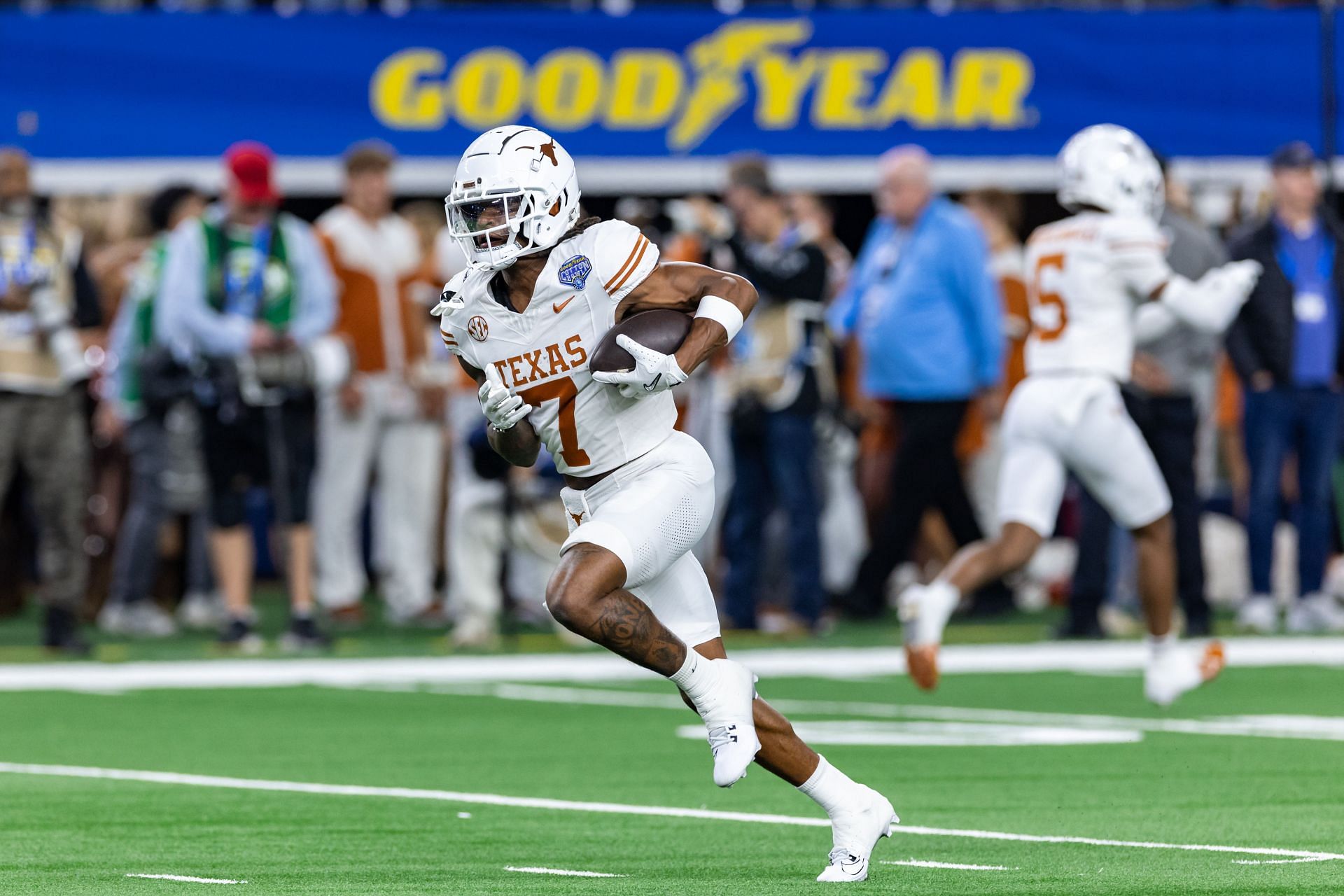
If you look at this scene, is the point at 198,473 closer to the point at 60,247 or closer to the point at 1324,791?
the point at 60,247

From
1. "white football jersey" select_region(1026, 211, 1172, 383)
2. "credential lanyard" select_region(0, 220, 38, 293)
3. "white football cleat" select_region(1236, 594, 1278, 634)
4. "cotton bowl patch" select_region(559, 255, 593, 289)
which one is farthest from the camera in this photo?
"white football cleat" select_region(1236, 594, 1278, 634)

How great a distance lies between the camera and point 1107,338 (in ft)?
32.6

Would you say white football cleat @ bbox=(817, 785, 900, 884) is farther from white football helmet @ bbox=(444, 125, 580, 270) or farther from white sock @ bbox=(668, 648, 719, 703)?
white football helmet @ bbox=(444, 125, 580, 270)

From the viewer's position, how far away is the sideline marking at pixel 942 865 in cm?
586

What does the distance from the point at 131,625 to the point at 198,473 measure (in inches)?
35.9

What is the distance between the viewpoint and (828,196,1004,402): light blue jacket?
1312 cm

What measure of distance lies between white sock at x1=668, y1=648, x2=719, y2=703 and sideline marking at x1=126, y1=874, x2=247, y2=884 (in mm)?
1106

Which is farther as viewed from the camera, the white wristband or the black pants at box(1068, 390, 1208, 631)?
the black pants at box(1068, 390, 1208, 631)

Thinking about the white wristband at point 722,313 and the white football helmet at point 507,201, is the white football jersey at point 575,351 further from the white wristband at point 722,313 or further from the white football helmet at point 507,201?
the white wristband at point 722,313

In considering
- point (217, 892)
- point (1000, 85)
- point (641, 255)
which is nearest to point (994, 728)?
point (641, 255)

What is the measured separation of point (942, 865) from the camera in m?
5.96

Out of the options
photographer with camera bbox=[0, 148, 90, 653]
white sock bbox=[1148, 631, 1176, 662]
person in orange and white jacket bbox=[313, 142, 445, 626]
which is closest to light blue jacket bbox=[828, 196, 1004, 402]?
person in orange and white jacket bbox=[313, 142, 445, 626]

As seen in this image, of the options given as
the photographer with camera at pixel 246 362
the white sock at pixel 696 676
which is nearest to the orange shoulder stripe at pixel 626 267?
the white sock at pixel 696 676

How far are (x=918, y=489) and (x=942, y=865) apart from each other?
7.19m
